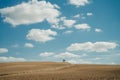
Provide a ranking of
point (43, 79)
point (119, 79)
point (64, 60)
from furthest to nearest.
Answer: point (64, 60) → point (43, 79) → point (119, 79)

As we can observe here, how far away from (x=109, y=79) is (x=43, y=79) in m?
9.83

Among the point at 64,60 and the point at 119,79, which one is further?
the point at 64,60

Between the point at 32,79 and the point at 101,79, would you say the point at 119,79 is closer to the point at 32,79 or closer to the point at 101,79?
the point at 101,79

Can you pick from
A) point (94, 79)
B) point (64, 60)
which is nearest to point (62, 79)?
point (94, 79)

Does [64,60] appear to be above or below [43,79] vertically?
above

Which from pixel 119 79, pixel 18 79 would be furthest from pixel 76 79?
pixel 18 79

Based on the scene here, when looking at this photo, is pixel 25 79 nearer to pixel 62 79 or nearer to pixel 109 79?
pixel 62 79

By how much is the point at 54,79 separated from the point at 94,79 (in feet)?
19.7

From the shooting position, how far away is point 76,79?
3606 cm

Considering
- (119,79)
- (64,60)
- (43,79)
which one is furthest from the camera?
(64,60)

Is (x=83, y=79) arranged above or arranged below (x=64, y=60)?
below

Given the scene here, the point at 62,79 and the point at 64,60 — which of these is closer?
the point at 62,79

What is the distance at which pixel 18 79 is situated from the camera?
129ft

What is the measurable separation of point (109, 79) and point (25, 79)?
12836 millimetres
